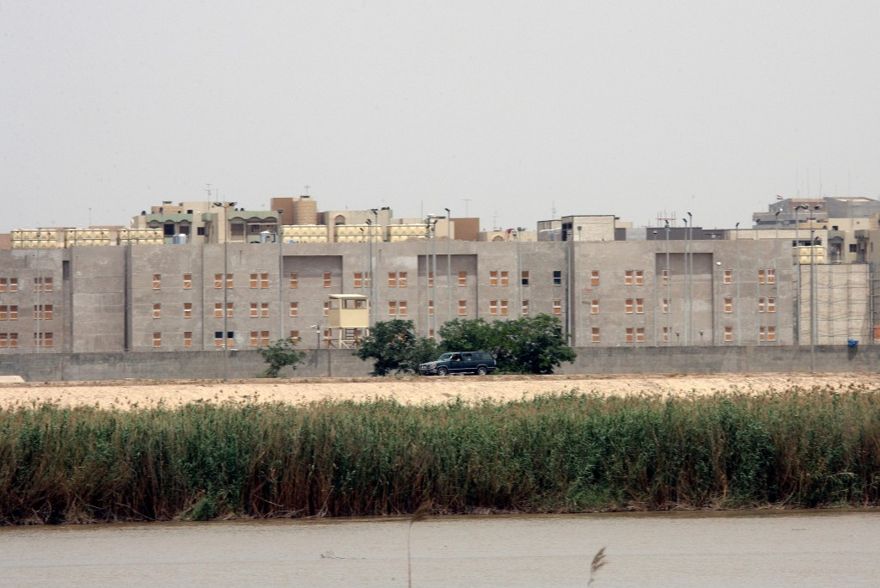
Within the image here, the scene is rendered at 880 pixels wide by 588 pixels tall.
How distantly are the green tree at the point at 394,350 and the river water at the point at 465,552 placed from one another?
161ft

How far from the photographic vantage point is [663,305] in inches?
3620

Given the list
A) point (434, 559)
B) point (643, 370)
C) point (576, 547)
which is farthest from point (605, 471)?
point (643, 370)

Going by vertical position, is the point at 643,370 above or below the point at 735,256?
below

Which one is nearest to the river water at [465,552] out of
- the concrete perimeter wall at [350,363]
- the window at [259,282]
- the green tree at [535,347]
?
the green tree at [535,347]

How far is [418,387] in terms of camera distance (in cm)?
4266

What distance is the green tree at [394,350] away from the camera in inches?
2837

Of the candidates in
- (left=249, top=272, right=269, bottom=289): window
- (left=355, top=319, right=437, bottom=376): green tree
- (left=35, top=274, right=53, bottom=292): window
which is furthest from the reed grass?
(left=35, top=274, right=53, bottom=292): window

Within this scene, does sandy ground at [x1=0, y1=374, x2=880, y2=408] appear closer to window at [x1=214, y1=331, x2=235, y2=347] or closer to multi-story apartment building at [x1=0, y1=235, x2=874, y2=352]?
multi-story apartment building at [x1=0, y1=235, x2=874, y2=352]

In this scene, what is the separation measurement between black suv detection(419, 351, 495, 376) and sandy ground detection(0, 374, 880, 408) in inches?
812

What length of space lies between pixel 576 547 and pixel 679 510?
16.0 feet

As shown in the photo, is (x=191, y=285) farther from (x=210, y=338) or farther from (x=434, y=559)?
(x=434, y=559)

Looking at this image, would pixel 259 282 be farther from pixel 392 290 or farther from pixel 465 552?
pixel 465 552

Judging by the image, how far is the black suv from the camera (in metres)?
66.5

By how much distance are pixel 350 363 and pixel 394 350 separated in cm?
278
